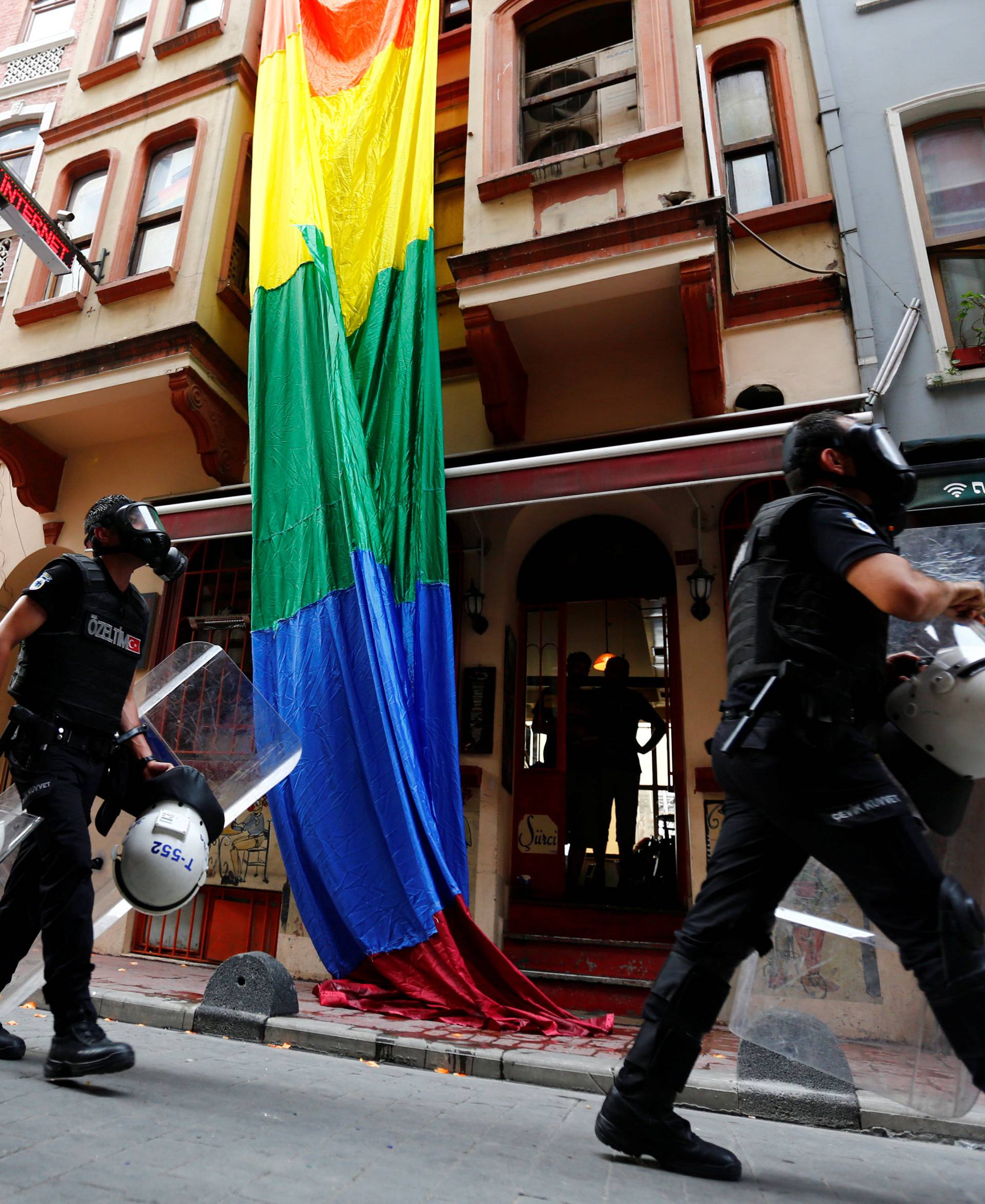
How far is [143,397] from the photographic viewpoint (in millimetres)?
7863

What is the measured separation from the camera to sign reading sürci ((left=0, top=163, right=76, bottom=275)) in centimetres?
702

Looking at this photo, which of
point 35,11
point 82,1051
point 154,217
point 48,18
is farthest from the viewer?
point 35,11

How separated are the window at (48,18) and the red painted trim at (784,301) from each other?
470 inches

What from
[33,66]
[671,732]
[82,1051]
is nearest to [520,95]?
[671,732]

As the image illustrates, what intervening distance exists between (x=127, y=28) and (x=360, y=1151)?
12.2 metres

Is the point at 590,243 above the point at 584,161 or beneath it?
beneath

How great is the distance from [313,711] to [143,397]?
4.82 m

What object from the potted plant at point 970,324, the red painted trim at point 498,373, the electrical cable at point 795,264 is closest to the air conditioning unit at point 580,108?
the electrical cable at point 795,264

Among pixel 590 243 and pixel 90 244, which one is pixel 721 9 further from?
pixel 90 244

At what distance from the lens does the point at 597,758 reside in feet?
22.8

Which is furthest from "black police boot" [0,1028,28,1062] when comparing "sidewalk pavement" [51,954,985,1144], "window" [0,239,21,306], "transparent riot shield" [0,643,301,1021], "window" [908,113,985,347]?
"window" [0,239,21,306]

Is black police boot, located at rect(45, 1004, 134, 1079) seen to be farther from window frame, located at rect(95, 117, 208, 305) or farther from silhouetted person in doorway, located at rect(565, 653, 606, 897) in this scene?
window frame, located at rect(95, 117, 208, 305)

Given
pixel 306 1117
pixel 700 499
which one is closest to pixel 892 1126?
pixel 306 1117

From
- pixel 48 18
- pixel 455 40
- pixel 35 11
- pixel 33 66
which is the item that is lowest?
pixel 455 40
